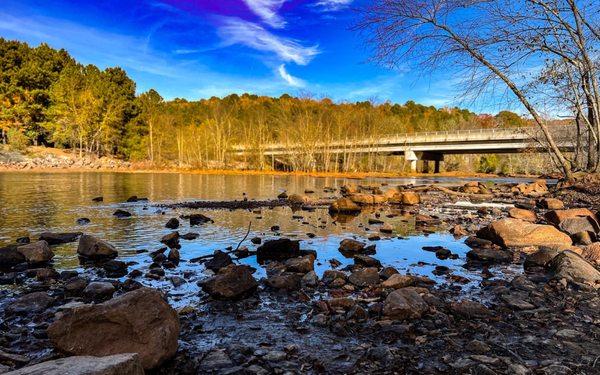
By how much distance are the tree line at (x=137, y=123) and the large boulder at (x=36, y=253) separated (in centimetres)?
6768

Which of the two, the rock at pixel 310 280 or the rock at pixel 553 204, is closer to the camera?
the rock at pixel 310 280

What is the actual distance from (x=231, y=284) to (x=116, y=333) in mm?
2540

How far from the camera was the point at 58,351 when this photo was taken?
4.44 m

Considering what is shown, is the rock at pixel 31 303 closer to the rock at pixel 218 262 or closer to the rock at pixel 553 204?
the rock at pixel 218 262

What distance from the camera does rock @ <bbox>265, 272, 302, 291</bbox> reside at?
287 inches

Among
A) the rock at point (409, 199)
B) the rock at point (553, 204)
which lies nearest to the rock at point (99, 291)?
the rock at point (553, 204)

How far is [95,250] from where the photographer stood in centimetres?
950

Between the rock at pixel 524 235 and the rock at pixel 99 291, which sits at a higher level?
the rock at pixel 524 235

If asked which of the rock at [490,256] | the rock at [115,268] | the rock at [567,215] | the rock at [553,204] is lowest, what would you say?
the rock at [115,268]

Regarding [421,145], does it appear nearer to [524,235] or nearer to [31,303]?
[524,235]

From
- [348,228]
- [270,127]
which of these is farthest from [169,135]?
[348,228]

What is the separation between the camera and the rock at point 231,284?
6664 millimetres

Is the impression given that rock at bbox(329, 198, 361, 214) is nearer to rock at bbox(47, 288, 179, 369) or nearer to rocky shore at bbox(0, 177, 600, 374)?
rocky shore at bbox(0, 177, 600, 374)

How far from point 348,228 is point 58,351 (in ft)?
37.4
